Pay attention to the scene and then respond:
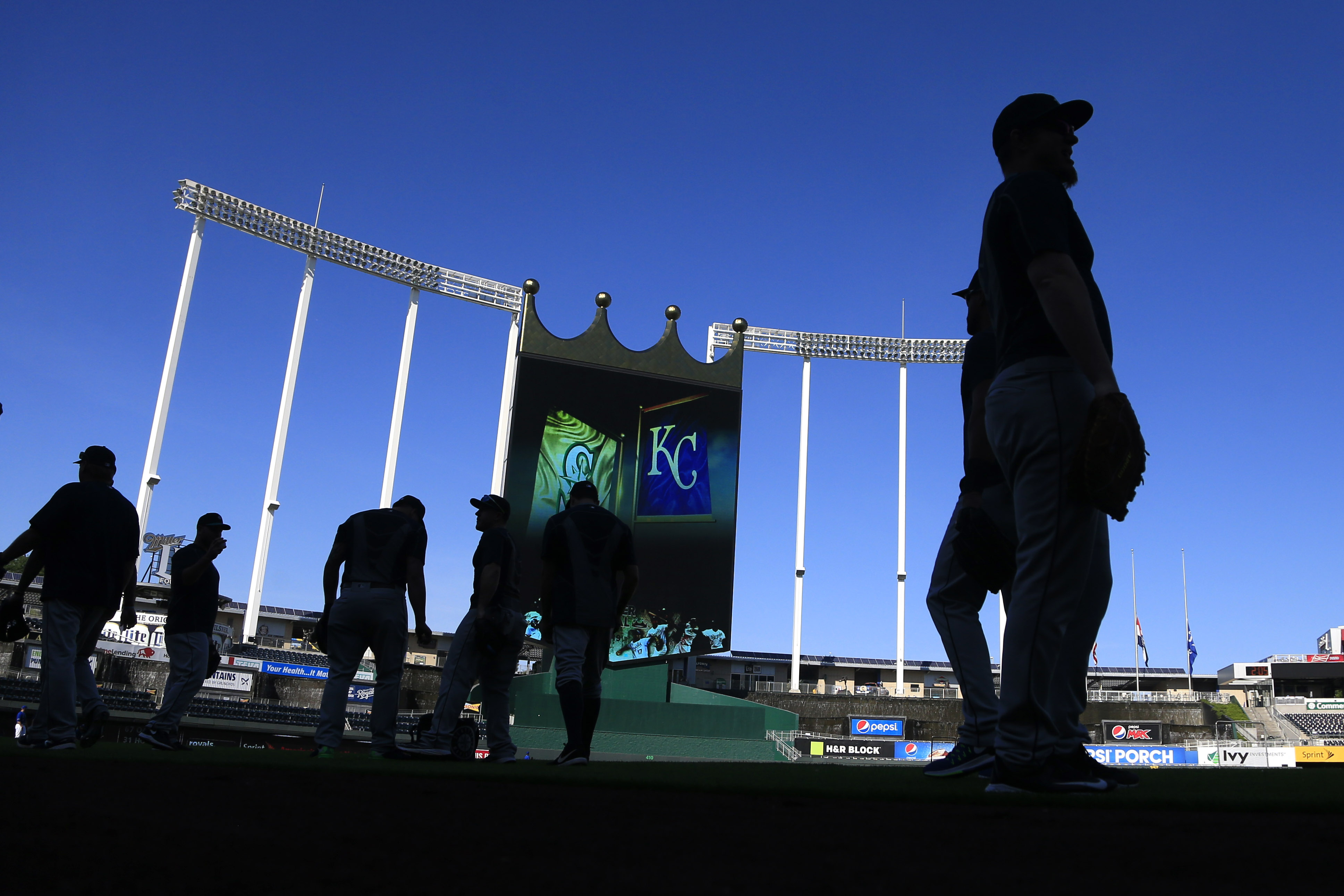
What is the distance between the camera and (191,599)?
19.3 feet

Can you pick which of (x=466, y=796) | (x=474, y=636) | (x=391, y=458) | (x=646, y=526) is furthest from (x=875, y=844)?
(x=391, y=458)

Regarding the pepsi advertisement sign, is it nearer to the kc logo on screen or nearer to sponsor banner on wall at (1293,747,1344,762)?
sponsor banner on wall at (1293,747,1344,762)

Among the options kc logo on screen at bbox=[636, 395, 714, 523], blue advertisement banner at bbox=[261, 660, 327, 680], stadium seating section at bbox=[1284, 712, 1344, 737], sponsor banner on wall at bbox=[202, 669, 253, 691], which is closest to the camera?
kc logo on screen at bbox=[636, 395, 714, 523]

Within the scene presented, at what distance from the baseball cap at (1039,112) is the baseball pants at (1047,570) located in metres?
0.85

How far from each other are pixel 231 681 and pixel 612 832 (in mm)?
27996

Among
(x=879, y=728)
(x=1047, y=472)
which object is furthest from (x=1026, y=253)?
(x=879, y=728)

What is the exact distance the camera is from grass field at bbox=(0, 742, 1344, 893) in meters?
1.27

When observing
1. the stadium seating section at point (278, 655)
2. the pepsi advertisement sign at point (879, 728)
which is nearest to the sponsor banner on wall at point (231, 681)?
the stadium seating section at point (278, 655)

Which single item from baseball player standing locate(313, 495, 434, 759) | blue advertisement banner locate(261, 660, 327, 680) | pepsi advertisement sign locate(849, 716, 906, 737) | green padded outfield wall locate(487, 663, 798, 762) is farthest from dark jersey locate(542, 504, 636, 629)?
pepsi advertisement sign locate(849, 716, 906, 737)

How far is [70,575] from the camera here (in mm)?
4879

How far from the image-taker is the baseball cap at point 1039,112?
2.99m

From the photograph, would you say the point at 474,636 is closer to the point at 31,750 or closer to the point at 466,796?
the point at 31,750

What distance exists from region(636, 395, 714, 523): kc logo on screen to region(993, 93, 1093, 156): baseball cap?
18.9 meters

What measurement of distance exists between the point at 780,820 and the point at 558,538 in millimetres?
3485
